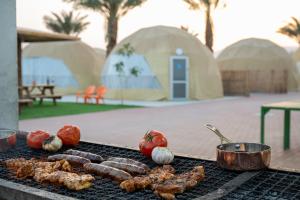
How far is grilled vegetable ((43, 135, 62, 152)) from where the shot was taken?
405cm

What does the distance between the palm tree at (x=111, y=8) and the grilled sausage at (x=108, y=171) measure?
80.5ft

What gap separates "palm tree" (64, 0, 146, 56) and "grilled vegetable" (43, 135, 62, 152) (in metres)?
23.7

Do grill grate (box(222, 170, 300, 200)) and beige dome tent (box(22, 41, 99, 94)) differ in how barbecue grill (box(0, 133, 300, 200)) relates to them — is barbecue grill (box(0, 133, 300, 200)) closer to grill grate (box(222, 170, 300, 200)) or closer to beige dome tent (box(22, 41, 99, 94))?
grill grate (box(222, 170, 300, 200))

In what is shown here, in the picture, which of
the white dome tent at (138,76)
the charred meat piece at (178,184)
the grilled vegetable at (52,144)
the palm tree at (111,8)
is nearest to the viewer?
the charred meat piece at (178,184)

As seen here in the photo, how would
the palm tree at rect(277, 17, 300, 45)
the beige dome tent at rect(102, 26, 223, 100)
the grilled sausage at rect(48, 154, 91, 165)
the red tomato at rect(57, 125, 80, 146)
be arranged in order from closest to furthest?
the grilled sausage at rect(48, 154, 91, 165) < the red tomato at rect(57, 125, 80, 146) < the beige dome tent at rect(102, 26, 223, 100) < the palm tree at rect(277, 17, 300, 45)

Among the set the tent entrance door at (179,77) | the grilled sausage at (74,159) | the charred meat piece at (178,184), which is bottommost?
the charred meat piece at (178,184)

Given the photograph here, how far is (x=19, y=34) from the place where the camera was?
1598cm

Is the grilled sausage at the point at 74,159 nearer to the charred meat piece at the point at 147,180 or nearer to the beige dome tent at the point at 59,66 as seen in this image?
the charred meat piece at the point at 147,180

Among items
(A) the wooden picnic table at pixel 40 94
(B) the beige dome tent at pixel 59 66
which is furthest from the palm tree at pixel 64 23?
(A) the wooden picnic table at pixel 40 94

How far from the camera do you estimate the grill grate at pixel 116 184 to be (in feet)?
9.14

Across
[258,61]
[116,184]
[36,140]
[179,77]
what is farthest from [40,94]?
[258,61]

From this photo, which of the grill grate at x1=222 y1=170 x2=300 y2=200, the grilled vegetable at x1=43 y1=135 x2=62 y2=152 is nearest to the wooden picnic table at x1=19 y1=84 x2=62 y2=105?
the grilled vegetable at x1=43 y1=135 x2=62 y2=152

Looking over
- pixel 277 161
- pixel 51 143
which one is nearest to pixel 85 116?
pixel 277 161

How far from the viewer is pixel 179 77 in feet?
75.0
